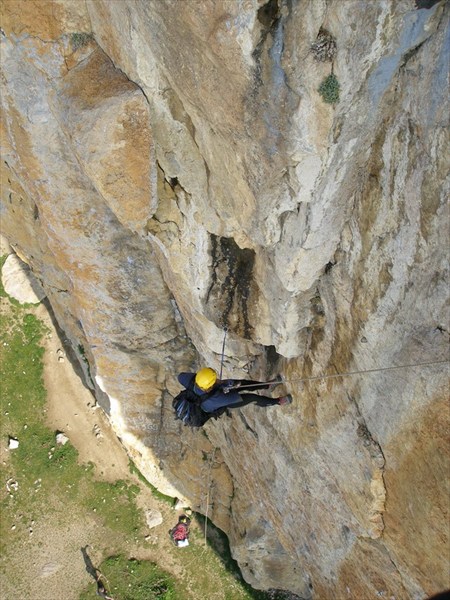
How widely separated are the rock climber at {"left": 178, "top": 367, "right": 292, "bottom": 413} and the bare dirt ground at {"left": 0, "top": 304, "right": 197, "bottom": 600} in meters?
6.59

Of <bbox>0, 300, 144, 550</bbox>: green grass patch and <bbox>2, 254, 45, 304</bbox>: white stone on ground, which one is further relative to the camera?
<bbox>2, 254, 45, 304</bbox>: white stone on ground

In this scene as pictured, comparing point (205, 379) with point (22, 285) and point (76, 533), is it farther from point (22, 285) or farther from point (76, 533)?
point (22, 285)

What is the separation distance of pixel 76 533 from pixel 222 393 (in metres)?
7.81

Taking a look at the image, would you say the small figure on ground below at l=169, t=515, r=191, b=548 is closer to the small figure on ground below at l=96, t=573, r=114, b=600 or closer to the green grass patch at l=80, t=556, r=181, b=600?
the green grass patch at l=80, t=556, r=181, b=600

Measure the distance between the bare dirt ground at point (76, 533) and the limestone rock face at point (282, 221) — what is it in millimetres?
3731

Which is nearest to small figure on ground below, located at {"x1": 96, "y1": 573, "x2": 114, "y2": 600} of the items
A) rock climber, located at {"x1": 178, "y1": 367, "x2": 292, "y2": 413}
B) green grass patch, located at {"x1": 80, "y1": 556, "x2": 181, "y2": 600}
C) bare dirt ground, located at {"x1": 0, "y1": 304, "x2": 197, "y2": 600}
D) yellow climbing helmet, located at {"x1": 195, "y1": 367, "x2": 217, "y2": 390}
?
green grass patch, located at {"x1": 80, "y1": 556, "x2": 181, "y2": 600}

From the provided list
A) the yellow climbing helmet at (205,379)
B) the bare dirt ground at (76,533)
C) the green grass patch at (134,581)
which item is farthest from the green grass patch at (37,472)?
the yellow climbing helmet at (205,379)

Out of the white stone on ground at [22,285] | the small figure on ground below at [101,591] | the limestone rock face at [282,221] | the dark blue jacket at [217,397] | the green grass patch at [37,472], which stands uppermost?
the limestone rock face at [282,221]

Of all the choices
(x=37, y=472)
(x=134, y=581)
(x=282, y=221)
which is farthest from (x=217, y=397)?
(x=37, y=472)

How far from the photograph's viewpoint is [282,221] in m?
6.21

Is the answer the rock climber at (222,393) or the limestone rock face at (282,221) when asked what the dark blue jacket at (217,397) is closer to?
the rock climber at (222,393)

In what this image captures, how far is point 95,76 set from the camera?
7.00m

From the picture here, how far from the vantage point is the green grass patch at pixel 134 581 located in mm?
12648

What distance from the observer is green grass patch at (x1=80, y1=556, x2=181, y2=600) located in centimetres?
1265
